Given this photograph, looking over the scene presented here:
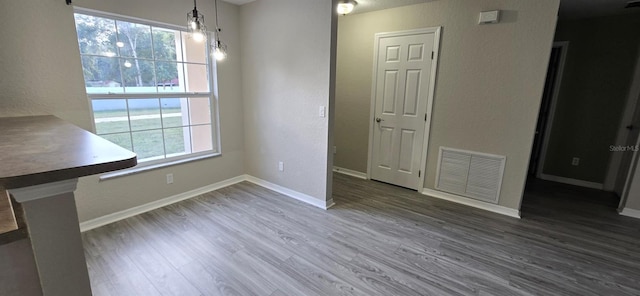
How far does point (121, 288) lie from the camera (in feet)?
5.93

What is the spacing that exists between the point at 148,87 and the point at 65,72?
660 mm

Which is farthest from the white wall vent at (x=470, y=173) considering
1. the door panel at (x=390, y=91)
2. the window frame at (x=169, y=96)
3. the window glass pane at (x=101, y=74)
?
the window glass pane at (x=101, y=74)

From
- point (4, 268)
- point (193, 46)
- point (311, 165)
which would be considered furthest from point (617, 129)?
point (4, 268)

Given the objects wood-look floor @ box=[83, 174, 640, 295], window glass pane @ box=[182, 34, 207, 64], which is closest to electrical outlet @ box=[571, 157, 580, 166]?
wood-look floor @ box=[83, 174, 640, 295]

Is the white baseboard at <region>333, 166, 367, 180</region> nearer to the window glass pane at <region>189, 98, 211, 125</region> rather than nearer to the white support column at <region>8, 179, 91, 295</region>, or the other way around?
the window glass pane at <region>189, 98, 211, 125</region>

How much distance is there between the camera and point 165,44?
2930mm

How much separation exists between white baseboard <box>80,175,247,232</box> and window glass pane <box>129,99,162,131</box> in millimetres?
819

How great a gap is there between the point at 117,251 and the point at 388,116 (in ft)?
10.7

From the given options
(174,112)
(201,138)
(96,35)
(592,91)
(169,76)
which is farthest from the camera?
(592,91)

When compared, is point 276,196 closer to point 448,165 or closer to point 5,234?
point 448,165

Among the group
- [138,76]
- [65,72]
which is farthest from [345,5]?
[65,72]

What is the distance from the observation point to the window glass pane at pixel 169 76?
9.55 ft

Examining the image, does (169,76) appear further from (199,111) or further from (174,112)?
(199,111)

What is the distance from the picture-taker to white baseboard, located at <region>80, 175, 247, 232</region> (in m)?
2.53
